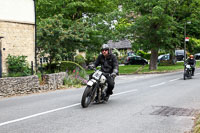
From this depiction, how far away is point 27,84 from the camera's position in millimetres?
13258

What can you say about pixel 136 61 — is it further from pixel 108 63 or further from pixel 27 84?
pixel 108 63

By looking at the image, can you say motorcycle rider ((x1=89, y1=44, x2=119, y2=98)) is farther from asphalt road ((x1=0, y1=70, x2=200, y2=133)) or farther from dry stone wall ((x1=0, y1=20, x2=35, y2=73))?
dry stone wall ((x1=0, y1=20, x2=35, y2=73))

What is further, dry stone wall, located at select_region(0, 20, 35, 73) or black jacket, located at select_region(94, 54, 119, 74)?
dry stone wall, located at select_region(0, 20, 35, 73)

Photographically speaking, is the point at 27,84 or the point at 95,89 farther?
the point at 27,84

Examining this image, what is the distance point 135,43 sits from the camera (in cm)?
2869

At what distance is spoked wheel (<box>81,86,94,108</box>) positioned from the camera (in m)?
8.05

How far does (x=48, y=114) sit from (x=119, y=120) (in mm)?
1915

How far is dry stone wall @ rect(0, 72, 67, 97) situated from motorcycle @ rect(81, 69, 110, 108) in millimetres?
5073

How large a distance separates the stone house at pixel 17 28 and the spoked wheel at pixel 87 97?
412 inches

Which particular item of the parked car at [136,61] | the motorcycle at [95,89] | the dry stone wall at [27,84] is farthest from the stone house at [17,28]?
the parked car at [136,61]

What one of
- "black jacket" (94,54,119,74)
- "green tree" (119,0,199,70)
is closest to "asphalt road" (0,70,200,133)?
"black jacket" (94,54,119,74)

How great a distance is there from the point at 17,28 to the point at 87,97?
1227 cm

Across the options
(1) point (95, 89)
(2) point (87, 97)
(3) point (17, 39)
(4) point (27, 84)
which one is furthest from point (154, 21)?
(2) point (87, 97)

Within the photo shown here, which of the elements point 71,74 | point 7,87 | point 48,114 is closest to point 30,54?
point 71,74
